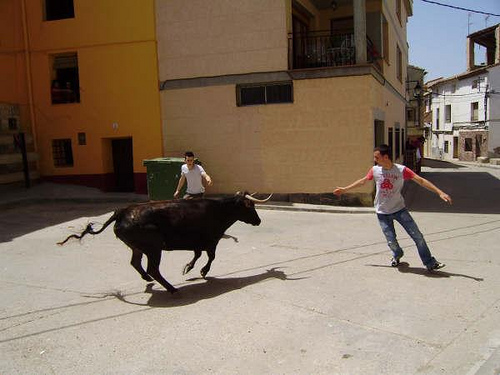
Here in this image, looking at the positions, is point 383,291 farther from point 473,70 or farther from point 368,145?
point 473,70

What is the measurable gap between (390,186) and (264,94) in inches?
284

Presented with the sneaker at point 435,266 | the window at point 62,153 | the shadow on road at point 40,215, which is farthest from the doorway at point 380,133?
the window at point 62,153

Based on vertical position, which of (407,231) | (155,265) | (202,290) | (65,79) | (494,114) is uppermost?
(65,79)

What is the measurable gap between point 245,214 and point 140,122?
871 cm

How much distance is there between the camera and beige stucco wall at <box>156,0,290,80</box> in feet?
41.0

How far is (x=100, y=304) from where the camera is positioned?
5.37 metres

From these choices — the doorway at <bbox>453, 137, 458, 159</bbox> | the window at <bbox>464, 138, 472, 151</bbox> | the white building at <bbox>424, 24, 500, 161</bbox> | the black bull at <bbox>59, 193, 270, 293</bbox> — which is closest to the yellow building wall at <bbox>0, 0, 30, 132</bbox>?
the black bull at <bbox>59, 193, 270, 293</bbox>

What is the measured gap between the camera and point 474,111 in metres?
38.0

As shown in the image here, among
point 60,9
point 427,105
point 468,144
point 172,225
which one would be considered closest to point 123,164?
point 60,9

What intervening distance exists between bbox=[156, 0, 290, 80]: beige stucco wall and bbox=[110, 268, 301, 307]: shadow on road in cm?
772

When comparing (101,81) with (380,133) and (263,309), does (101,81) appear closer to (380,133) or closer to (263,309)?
(380,133)

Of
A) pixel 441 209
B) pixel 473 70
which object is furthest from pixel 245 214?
pixel 473 70

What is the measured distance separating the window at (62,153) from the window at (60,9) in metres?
4.00

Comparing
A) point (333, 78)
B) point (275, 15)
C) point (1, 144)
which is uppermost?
point (275, 15)
